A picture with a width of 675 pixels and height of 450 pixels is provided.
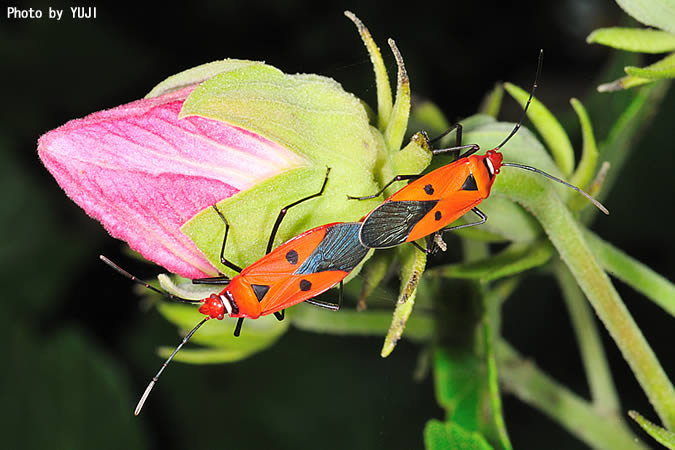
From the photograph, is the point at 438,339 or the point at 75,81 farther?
the point at 75,81

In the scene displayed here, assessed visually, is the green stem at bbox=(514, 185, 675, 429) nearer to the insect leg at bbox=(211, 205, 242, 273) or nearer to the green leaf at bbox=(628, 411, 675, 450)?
the green leaf at bbox=(628, 411, 675, 450)

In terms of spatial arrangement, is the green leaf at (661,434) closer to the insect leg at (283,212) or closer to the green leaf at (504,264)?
the green leaf at (504,264)

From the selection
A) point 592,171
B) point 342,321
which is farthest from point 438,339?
point 592,171

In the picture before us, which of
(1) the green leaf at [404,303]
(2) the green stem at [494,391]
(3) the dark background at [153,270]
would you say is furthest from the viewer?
(3) the dark background at [153,270]

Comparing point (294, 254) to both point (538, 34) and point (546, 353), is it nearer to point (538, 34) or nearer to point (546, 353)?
point (546, 353)

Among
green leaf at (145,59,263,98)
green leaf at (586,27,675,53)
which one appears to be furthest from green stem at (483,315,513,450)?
green leaf at (145,59,263,98)

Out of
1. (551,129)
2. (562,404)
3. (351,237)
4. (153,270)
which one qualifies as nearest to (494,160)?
(551,129)

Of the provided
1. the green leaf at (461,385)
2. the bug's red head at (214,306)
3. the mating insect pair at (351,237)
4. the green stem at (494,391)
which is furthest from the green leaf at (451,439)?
the bug's red head at (214,306)
